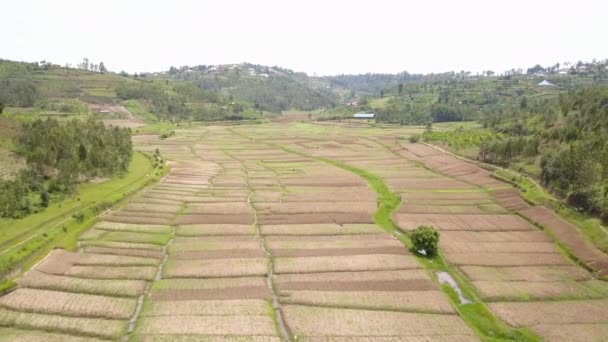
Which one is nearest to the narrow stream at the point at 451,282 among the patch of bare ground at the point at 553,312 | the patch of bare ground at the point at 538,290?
the patch of bare ground at the point at 538,290

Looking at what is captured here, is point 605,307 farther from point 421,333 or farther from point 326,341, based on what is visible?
point 326,341

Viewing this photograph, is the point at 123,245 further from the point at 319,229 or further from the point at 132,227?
the point at 319,229

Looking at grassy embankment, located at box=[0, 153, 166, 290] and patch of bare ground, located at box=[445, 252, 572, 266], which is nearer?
grassy embankment, located at box=[0, 153, 166, 290]

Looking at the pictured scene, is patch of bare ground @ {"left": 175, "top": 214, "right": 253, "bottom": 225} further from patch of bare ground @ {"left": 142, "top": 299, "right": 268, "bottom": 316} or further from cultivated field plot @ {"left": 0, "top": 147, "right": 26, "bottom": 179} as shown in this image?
cultivated field plot @ {"left": 0, "top": 147, "right": 26, "bottom": 179}

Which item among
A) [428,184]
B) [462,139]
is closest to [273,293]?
[428,184]

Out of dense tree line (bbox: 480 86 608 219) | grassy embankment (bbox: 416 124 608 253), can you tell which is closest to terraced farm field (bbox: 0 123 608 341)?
grassy embankment (bbox: 416 124 608 253)

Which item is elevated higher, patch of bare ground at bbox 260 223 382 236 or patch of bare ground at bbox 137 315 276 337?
patch of bare ground at bbox 260 223 382 236

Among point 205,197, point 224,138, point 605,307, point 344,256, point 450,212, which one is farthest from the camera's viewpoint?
point 224,138

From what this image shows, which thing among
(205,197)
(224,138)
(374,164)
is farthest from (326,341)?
(224,138)
